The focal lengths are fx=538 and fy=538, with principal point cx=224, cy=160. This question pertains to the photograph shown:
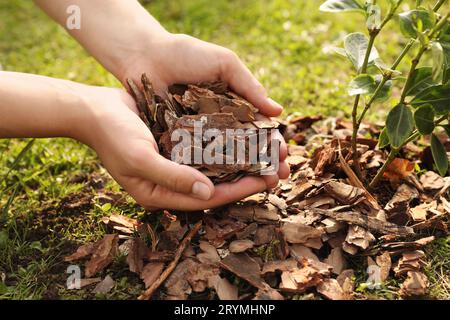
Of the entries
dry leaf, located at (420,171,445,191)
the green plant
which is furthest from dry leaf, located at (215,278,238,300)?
dry leaf, located at (420,171,445,191)

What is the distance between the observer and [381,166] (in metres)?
2.53

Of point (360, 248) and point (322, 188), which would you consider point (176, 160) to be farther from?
point (360, 248)

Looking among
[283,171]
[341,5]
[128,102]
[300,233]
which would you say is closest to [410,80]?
[341,5]

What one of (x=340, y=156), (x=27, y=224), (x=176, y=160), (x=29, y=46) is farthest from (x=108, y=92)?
(x=29, y=46)

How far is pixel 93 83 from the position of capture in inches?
140

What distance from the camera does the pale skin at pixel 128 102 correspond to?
208cm

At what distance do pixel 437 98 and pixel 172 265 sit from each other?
4.03ft

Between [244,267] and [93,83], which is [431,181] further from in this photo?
[93,83]

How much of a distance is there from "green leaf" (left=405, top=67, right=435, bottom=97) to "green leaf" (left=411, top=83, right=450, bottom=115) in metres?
0.02

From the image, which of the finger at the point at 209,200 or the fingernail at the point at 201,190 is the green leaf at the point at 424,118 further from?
the fingernail at the point at 201,190

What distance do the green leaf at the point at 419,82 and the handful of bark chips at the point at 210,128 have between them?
61 centimetres

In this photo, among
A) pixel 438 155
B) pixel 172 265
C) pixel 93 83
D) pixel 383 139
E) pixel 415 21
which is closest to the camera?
pixel 415 21

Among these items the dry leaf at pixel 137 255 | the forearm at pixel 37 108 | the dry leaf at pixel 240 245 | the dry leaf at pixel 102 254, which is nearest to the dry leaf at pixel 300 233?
the dry leaf at pixel 240 245

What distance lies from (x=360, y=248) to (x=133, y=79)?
1357 mm
